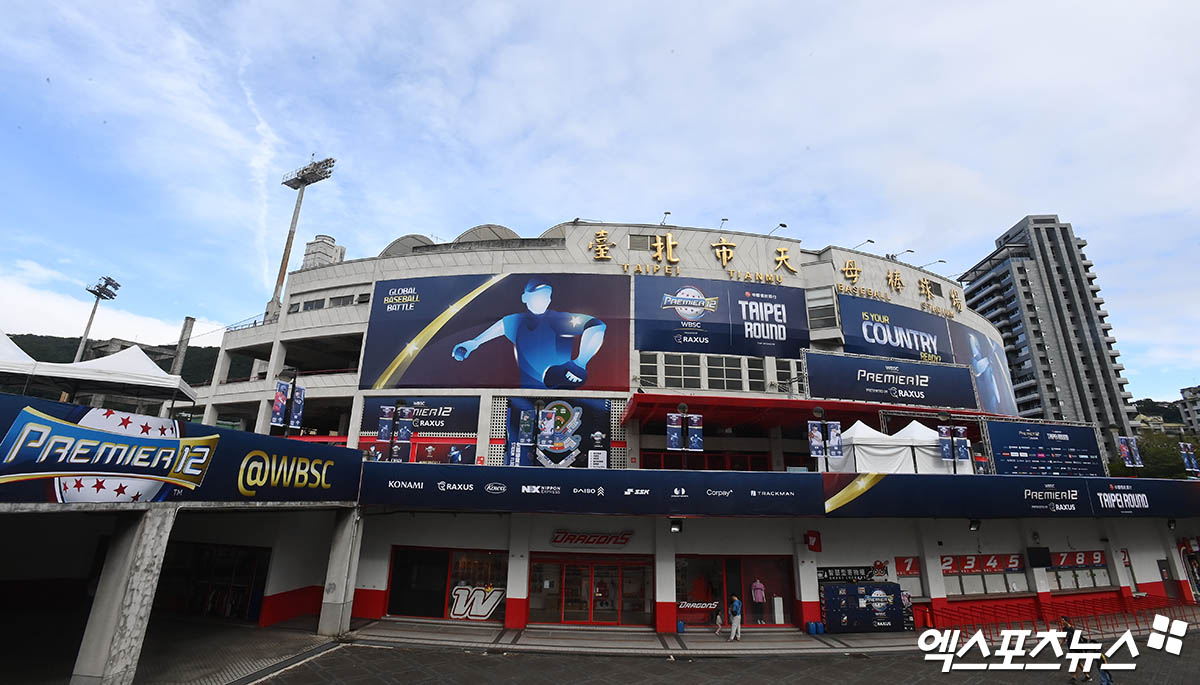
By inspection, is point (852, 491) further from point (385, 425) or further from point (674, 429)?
point (385, 425)

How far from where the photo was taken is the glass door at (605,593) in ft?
68.0

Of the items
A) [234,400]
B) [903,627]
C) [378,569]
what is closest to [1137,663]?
[903,627]

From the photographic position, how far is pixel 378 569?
21453 millimetres

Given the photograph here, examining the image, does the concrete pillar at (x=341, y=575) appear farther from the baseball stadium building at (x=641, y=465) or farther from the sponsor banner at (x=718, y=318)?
the sponsor banner at (x=718, y=318)

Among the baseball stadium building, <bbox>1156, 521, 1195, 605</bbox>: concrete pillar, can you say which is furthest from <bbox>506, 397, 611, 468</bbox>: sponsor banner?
<bbox>1156, 521, 1195, 605</bbox>: concrete pillar

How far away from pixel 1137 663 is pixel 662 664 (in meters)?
15.7

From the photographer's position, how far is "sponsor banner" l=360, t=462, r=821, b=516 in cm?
1888

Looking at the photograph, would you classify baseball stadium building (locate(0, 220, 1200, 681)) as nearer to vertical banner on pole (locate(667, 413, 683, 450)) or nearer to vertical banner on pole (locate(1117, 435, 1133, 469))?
vertical banner on pole (locate(667, 413, 683, 450))

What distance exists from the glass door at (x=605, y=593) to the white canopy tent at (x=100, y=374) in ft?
55.0

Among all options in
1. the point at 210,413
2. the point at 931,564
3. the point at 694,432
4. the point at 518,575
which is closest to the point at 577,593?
the point at 518,575

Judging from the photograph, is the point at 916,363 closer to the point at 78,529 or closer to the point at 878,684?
the point at 878,684

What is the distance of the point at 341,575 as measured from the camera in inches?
739

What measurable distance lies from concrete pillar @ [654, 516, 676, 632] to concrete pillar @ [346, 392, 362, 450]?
57.1ft

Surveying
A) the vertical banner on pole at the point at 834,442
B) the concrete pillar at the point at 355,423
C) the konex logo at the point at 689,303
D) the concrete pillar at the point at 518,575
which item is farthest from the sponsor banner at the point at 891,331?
the concrete pillar at the point at 355,423
